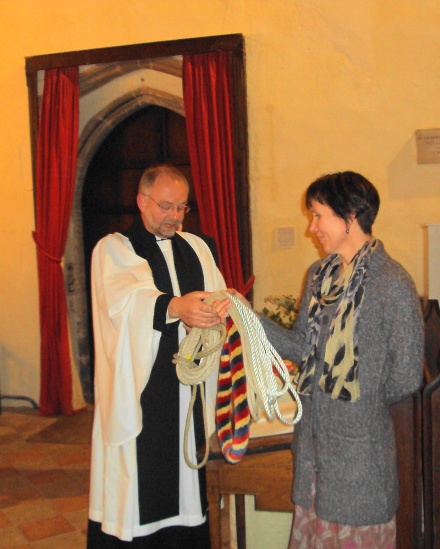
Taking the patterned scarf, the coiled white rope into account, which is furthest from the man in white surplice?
the patterned scarf

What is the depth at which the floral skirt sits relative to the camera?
188cm

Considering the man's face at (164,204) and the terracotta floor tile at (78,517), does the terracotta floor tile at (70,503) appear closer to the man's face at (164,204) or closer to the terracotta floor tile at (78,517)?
the terracotta floor tile at (78,517)

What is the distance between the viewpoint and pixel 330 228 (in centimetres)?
195

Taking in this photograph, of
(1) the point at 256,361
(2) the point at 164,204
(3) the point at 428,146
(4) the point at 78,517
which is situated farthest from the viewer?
(3) the point at 428,146

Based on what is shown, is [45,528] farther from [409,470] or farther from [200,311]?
[409,470]

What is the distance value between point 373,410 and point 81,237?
4.36m

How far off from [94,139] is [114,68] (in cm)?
63

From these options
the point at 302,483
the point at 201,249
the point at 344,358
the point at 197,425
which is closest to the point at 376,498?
the point at 302,483

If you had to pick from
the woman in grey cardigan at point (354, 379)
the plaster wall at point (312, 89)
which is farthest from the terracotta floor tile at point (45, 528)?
the plaster wall at point (312, 89)

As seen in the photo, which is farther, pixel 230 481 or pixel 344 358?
pixel 230 481

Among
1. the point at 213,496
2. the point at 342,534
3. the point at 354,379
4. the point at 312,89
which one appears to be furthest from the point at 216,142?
the point at 342,534

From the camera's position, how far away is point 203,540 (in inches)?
104

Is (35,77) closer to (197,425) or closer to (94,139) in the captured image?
(94,139)

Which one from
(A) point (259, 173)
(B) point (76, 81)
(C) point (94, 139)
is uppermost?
(B) point (76, 81)
